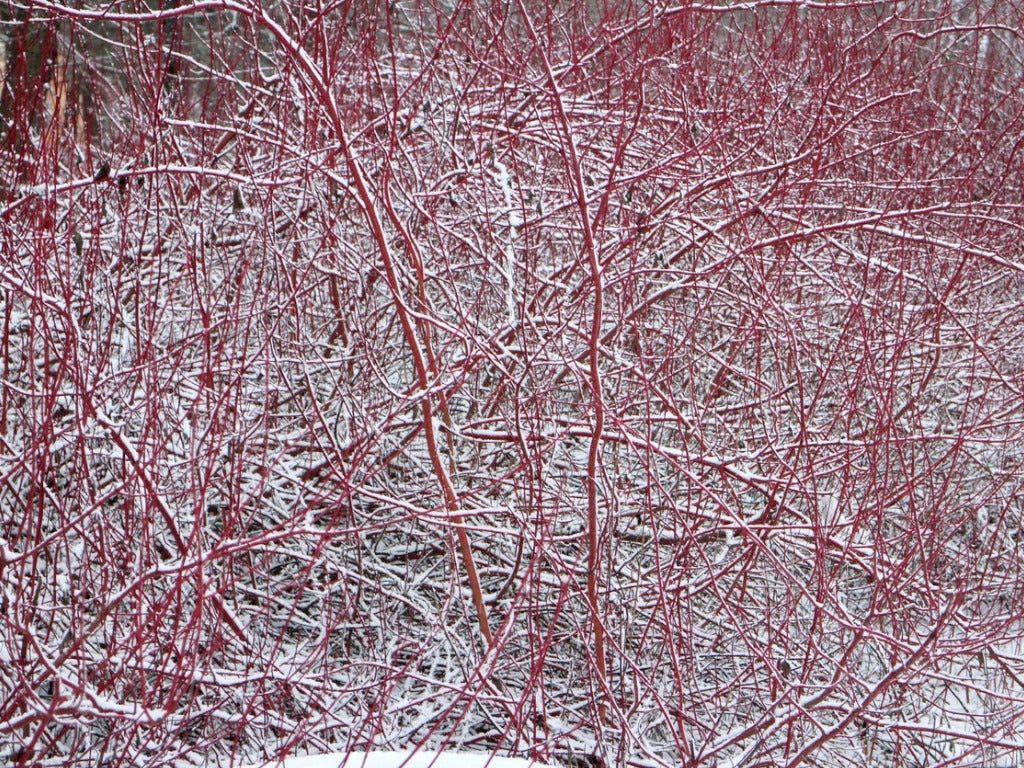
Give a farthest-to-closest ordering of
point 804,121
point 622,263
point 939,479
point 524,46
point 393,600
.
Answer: point 524,46 → point 804,121 → point 939,479 → point 622,263 → point 393,600

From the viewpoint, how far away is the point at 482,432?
12.8 feet

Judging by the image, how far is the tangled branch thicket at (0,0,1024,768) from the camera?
292 cm

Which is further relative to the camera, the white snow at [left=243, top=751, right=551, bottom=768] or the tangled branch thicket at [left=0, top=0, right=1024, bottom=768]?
the tangled branch thicket at [left=0, top=0, right=1024, bottom=768]

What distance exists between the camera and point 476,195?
4.57 meters

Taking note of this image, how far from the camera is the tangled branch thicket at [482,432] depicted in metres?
2.92

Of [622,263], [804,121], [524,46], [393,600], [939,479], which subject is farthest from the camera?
[524,46]

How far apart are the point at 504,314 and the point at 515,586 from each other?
1.14m

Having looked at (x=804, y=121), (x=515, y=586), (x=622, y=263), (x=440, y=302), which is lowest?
(x=515, y=586)

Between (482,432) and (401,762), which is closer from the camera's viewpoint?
(401,762)

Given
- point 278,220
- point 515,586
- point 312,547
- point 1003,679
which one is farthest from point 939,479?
point 278,220

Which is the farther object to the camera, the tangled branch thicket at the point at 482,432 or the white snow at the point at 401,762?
the tangled branch thicket at the point at 482,432

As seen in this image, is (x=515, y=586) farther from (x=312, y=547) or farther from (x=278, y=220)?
(x=278, y=220)

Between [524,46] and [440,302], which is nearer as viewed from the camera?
[440,302]

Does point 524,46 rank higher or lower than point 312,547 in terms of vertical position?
higher
